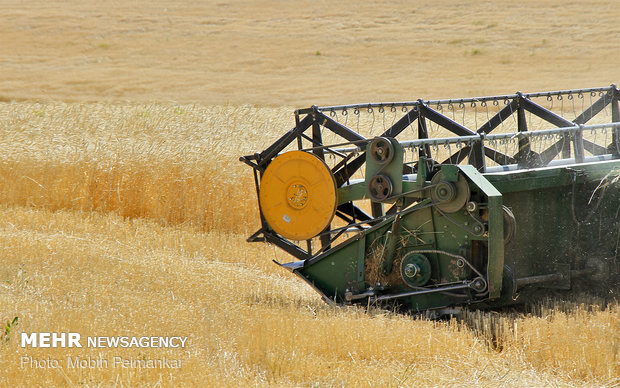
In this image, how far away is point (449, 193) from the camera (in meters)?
6.21

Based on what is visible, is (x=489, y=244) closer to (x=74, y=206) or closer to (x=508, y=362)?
(x=508, y=362)

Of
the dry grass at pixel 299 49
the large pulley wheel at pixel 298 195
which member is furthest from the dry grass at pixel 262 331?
the dry grass at pixel 299 49

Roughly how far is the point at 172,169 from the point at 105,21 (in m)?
33.9

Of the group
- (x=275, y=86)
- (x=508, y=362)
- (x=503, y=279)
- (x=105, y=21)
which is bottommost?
(x=508, y=362)

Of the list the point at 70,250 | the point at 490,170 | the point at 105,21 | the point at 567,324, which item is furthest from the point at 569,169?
the point at 105,21

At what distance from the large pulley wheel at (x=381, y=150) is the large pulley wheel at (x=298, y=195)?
1.51 feet

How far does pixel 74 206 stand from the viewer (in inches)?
439

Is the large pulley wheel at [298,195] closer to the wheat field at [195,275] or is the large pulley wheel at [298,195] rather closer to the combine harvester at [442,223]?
the combine harvester at [442,223]

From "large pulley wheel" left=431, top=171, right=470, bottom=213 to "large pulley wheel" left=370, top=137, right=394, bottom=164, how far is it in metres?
0.45

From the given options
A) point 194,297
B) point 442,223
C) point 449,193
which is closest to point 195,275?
point 194,297

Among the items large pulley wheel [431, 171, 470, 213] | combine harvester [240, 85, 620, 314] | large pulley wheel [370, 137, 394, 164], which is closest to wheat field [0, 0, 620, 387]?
combine harvester [240, 85, 620, 314]

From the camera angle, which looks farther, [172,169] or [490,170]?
[172,169]

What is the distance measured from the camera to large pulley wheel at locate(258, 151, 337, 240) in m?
6.88

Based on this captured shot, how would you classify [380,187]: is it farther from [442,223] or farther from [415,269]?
[415,269]
